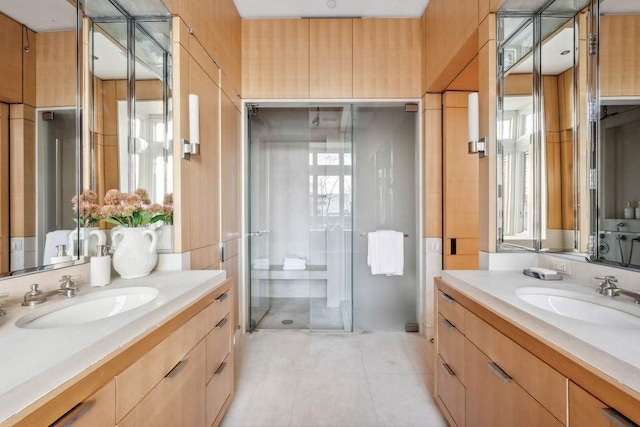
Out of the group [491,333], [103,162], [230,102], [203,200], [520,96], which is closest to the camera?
[491,333]

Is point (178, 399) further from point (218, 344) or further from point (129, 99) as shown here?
point (129, 99)

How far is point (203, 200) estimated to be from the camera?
2.04 m

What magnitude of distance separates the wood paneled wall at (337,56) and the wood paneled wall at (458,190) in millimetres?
426

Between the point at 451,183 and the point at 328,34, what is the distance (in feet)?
6.20

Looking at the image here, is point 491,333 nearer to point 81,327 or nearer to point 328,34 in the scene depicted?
point 81,327

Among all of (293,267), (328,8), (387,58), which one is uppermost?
(328,8)

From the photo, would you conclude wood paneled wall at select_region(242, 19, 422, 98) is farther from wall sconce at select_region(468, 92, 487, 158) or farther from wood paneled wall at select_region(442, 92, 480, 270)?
wall sconce at select_region(468, 92, 487, 158)

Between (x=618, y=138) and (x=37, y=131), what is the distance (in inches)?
93.0

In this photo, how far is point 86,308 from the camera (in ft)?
3.67

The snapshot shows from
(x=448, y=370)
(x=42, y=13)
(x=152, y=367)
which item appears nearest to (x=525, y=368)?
(x=448, y=370)

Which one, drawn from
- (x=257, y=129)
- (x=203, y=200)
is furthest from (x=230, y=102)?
(x=203, y=200)

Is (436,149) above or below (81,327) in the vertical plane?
above

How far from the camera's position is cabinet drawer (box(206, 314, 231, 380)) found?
137 centimetres

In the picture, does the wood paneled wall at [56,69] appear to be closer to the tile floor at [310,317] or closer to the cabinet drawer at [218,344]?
the cabinet drawer at [218,344]
